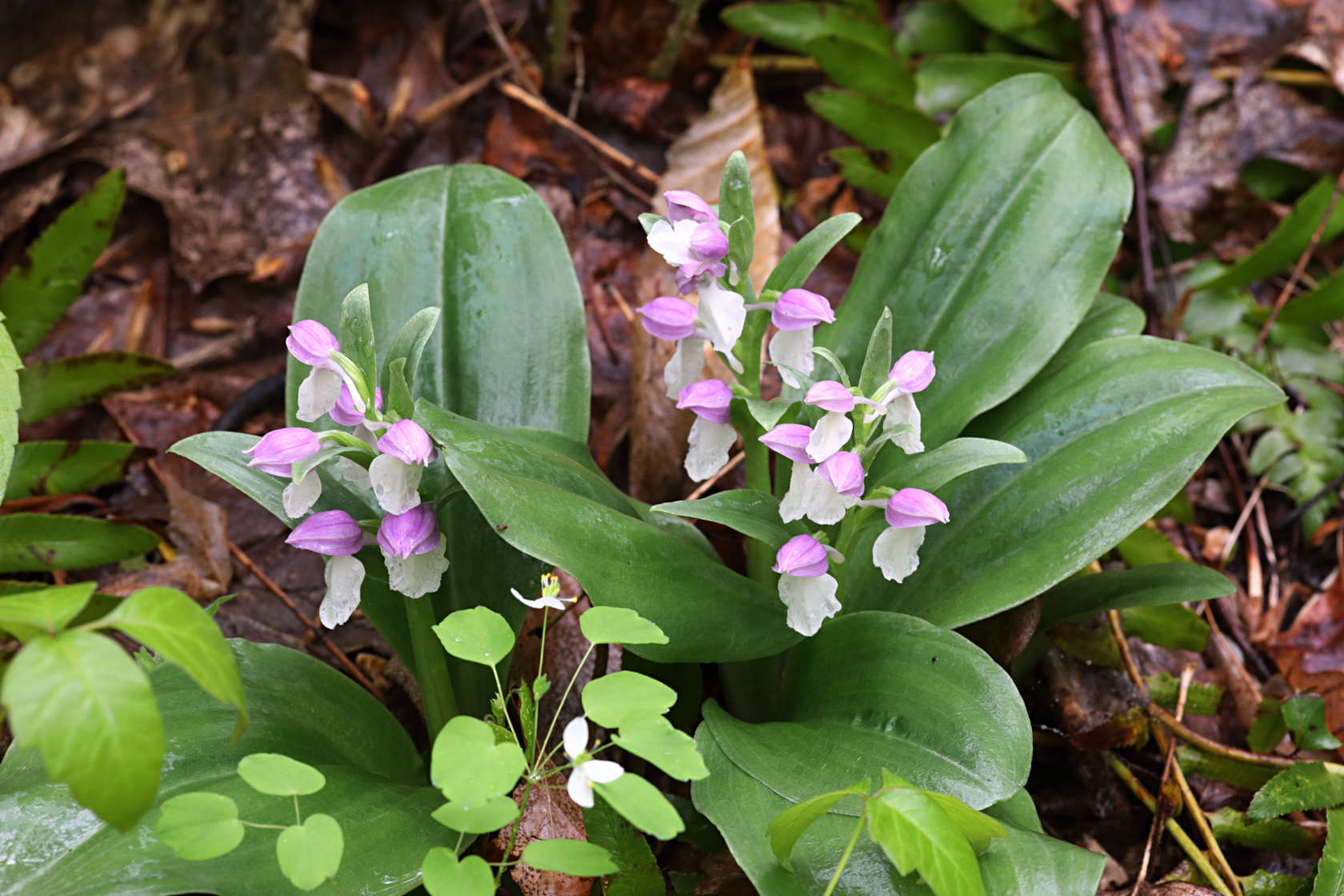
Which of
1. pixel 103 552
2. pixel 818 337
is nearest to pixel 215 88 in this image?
pixel 103 552

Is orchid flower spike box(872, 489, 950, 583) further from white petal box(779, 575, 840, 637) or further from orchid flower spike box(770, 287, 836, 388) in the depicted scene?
orchid flower spike box(770, 287, 836, 388)

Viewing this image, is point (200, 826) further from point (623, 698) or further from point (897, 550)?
point (897, 550)

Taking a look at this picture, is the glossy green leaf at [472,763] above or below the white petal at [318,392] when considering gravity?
below

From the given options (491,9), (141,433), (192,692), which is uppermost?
(491,9)

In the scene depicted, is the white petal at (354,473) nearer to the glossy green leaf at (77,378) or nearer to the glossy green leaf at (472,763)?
the glossy green leaf at (472,763)

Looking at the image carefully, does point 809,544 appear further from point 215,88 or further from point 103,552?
point 215,88

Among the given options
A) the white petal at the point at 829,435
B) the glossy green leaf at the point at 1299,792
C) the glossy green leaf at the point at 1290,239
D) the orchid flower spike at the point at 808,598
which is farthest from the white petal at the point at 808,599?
the glossy green leaf at the point at 1290,239
